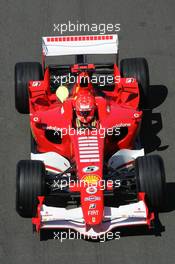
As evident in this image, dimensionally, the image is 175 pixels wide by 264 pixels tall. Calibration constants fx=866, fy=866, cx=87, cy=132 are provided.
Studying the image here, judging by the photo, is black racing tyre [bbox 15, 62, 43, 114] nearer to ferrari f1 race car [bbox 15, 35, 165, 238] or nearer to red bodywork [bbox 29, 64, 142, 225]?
ferrari f1 race car [bbox 15, 35, 165, 238]

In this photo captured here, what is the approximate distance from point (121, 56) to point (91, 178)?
603 cm

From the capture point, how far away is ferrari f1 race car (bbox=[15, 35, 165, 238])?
1567 centimetres

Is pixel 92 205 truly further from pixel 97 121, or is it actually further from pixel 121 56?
pixel 121 56

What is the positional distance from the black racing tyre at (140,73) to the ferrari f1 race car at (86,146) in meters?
0.02

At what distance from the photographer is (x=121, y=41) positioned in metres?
21.8

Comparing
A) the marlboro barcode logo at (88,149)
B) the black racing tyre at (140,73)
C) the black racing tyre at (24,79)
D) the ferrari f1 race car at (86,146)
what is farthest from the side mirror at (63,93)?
the black racing tyre at (140,73)

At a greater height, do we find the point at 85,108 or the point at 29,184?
the point at 85,108

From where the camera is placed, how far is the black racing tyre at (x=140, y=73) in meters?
18.8

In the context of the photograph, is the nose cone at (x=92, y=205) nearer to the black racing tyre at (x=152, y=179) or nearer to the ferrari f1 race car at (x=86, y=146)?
the ferrari f1 race car at (x=86, y=146)

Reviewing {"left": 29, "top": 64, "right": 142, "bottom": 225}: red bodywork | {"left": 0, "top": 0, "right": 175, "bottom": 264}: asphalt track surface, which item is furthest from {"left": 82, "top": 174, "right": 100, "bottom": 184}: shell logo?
{"left": 0, "top": 0, "right": 175, "bottom": 264}: asphalt track surface

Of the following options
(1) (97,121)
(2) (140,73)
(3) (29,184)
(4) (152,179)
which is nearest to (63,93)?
(1) (97,121)

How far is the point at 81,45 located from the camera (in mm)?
18703

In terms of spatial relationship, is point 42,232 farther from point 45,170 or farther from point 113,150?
point 113,150

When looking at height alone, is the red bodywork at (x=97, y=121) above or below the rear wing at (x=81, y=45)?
below
